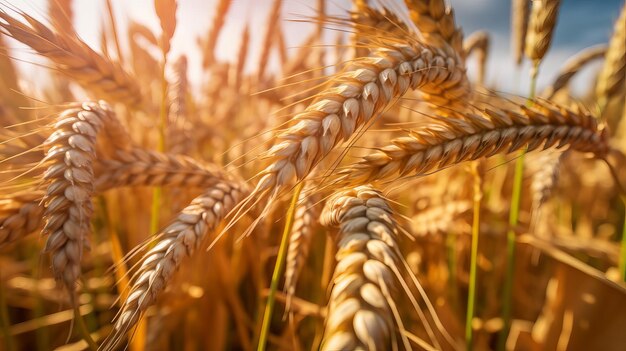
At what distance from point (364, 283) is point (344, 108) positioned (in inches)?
9.8

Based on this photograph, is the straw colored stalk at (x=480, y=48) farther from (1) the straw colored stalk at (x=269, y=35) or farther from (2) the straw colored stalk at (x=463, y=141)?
(2) the straw colored stalk at (x=463, y=141)

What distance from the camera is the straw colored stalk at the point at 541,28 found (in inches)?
36.4

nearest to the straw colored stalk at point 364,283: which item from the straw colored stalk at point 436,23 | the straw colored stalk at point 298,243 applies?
the straw colored stalk at point 298,243

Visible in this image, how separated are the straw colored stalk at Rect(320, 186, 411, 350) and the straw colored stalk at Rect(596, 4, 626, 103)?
1178 millimetres

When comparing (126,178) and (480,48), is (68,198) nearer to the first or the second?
(126,178)

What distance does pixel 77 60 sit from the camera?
34.0 inches

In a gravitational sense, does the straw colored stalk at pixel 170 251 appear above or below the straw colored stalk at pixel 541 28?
below

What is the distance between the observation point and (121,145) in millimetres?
873

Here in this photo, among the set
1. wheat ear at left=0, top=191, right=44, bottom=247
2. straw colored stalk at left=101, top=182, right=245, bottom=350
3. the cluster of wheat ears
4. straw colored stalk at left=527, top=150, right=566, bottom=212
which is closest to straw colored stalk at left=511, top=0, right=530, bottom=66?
the cluster of wheat ears

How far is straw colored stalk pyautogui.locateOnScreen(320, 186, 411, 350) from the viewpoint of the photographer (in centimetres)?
37

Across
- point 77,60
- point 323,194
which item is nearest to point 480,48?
point 323,194

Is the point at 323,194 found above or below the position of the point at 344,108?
below

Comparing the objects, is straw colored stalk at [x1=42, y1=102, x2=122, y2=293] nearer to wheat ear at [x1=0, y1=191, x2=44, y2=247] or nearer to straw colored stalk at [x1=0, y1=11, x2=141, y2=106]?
wheat ear at [x1=0, y1=191, x2=44, y2=247]

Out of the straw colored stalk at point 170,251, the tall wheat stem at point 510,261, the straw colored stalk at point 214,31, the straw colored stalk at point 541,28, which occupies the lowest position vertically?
the tall wheat stem at point 510,261
